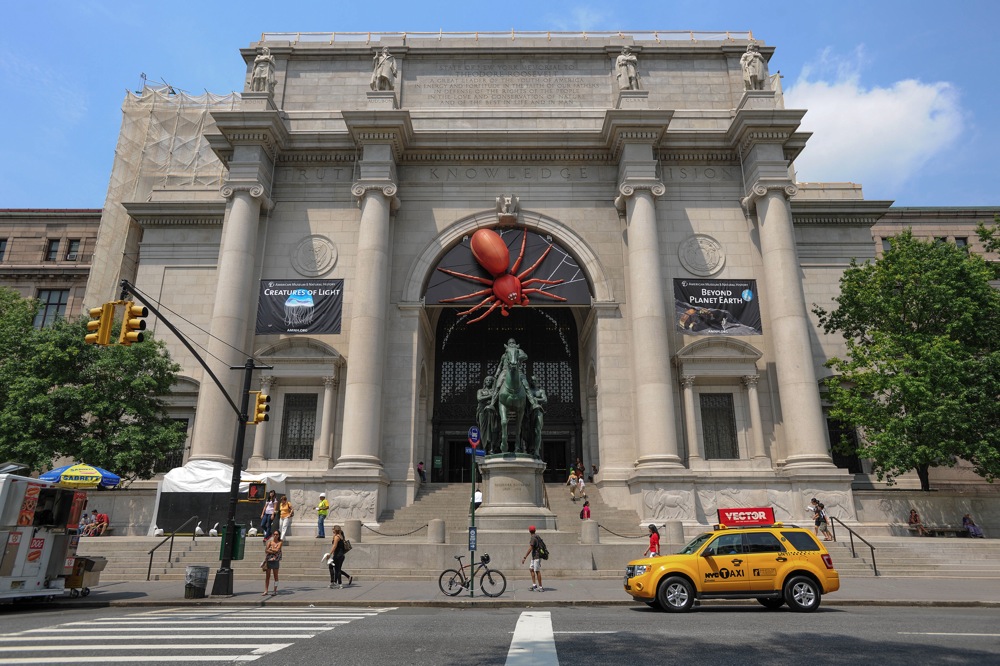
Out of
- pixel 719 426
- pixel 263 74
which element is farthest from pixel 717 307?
pixel 263 74

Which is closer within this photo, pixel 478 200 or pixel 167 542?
pixel 167 542

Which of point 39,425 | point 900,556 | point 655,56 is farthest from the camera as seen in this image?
point 655,56

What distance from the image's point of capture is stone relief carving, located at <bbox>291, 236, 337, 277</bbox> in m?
31.2

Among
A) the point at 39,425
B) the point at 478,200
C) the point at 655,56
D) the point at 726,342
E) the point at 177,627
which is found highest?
the point at 655,56

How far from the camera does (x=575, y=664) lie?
291 inches

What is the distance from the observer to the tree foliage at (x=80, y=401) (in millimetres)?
26516

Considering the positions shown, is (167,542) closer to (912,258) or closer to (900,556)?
(900,556)

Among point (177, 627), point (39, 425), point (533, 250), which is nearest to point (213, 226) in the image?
point (39, 425)

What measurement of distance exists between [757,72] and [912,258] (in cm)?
1213

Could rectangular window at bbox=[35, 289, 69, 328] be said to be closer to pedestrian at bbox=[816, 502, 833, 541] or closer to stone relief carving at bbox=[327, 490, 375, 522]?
stone relief carving at bbox=[327, 490, 375, 522]

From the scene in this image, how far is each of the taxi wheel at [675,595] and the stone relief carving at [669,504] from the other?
12.9 m

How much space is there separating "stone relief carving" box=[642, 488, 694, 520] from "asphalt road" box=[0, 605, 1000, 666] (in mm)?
12315

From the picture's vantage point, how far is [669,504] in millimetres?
25688

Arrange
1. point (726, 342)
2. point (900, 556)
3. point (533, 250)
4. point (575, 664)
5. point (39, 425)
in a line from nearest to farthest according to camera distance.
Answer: point (575, 664)
point (900, 556)
point (39, 425)
point (726, 342)
point (533, 250)
